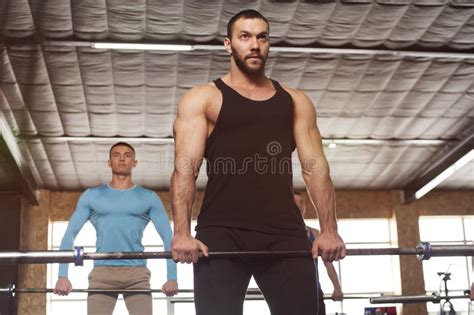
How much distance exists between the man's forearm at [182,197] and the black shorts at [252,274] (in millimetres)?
75

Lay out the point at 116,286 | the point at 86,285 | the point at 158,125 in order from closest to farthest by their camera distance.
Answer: the point at 116,286 → the point at 158,125 → the point at 86,285

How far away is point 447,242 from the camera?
45.9 ft

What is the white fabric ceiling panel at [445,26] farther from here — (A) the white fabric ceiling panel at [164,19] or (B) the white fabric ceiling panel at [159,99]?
(B) the white fabric ceiling panel at [159,99]

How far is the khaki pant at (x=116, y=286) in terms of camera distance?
4133 millimetres

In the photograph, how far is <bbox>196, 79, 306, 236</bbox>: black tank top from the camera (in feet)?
7.43

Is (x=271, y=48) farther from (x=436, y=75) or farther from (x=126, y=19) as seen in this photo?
(x=436, y=75)

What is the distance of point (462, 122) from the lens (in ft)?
34.2

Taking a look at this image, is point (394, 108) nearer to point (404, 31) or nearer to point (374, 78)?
point (374, 78)

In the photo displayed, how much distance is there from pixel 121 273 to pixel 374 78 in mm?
5227

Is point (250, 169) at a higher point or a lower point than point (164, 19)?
lower

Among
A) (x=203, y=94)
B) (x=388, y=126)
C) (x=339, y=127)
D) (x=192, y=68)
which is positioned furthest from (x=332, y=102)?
(x=203, y=94)

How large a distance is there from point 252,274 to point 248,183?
0.92 feet

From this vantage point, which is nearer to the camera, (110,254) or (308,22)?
(110,254)

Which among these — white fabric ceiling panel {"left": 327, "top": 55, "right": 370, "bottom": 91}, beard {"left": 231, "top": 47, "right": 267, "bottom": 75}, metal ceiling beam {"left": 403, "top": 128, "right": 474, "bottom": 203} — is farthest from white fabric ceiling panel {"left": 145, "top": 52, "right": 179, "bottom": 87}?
beard {"left": 231, "top": 47, "right": 267, "bottom": 75}
